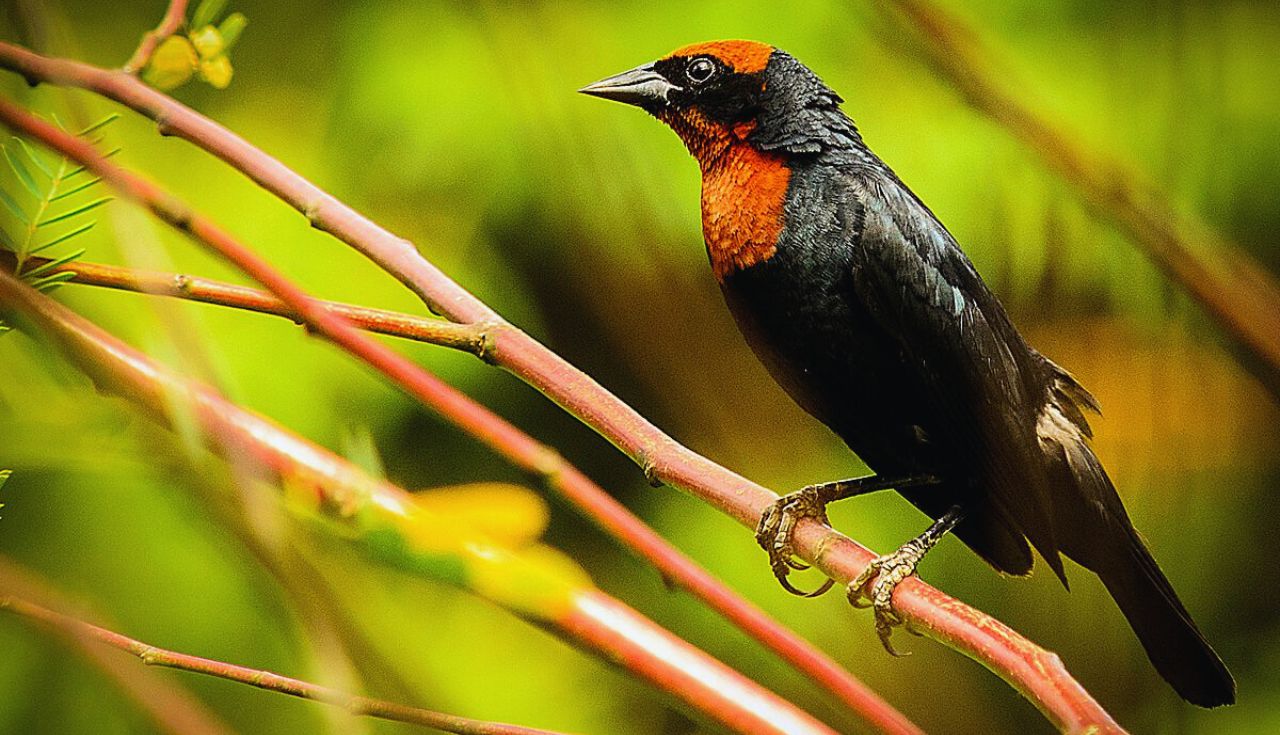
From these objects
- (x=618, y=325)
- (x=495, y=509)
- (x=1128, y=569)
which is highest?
(x=618, y=325)

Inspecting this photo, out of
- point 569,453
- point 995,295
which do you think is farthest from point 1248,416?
point 569,453

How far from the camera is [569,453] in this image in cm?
84

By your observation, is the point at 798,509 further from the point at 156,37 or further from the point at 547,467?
the point at 156,37

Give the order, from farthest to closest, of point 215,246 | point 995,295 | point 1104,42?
point 1104,42, point 995,295, point 215,246

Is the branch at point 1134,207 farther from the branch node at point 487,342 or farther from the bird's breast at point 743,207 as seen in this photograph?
the branch node at point 487,342

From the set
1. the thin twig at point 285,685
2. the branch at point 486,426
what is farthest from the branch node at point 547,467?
the thin twig at point 285,685

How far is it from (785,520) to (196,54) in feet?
1.34

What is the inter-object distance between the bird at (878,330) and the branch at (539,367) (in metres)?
0.07

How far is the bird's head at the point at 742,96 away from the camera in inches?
26.9

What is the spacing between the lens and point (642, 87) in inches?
27.3

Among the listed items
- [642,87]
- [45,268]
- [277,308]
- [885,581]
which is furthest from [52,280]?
[885,581]

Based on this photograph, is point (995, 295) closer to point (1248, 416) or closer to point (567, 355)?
point (1248, 416)

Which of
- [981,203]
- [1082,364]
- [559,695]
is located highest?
[981,203]

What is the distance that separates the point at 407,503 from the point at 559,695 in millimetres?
337
